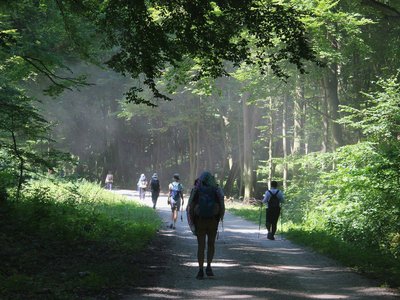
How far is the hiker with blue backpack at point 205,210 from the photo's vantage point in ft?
28.5

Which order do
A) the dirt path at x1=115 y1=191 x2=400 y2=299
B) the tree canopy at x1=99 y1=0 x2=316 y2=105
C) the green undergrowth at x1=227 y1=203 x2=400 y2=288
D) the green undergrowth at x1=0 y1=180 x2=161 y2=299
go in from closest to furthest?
the green undergrowth at x1=0 y1=180 x2=161 y2=299 < the dirt path at x1=115 y1=191 x2=400 y2=299 < the tree canopy at x1=99 y1=0 x2=316 y2=105 < the green undergrowth at x1=227 y1=203 x2=400 y2=288

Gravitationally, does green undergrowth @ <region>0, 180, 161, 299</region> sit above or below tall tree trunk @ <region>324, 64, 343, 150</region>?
below

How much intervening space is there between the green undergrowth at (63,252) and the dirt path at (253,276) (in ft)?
1.82

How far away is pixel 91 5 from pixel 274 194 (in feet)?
25.8

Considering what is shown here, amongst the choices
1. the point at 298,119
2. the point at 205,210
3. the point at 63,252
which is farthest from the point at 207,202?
the point at 298,119

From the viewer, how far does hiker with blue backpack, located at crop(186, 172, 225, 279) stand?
8.68 meters

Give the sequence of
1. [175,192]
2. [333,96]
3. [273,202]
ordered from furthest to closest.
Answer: [333,96] → [175,192] → [273,202]

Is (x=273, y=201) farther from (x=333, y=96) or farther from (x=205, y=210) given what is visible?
(x=333, y=96)

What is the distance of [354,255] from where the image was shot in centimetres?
1088

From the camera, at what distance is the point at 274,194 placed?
1473 cm

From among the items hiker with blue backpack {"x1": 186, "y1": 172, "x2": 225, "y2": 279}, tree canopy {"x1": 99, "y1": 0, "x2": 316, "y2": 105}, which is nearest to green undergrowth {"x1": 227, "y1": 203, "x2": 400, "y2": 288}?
hiker with blue backpack {"x1": 186, "y1": 172, "x2": 225, "y2": 279}

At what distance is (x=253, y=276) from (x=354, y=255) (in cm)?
327

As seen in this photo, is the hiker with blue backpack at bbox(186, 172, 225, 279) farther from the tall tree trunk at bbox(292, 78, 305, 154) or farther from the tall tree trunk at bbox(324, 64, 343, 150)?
the tall tree trunk at bbox(292, 78, 305, 154)

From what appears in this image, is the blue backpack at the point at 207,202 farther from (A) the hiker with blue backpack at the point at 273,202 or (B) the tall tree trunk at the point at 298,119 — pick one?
(B) the tall tree trunk at the point at 298,119
